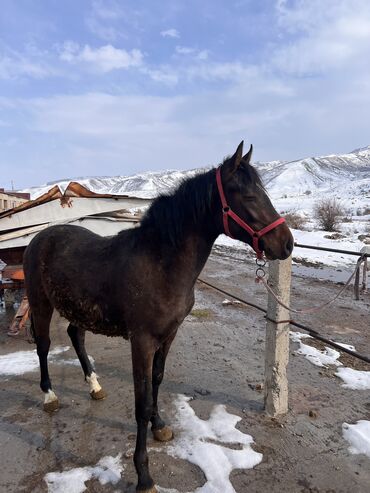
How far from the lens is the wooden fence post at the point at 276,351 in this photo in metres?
3.15

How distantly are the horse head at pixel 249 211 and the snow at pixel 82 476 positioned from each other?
1.91 metres

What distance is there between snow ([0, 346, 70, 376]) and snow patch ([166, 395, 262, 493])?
83.9 inches

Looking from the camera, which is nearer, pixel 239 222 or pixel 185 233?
pixel 239 222

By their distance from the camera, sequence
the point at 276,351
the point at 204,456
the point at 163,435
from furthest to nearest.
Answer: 1. the point at 276,351
2. the point at 163,435
3. the point at 204,456

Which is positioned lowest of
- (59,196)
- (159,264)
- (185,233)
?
(159,264)

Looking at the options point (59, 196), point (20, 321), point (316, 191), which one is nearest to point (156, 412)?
point (20, 321)

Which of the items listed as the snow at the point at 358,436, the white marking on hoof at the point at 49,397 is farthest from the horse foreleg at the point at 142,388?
the snow at the point at 358,436

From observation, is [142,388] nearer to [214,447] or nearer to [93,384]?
[214,447]

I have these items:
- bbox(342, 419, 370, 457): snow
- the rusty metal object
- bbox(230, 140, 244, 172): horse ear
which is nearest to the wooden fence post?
Answer: bbox(342, 419, 370, 457): snow

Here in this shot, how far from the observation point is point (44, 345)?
11.7 ft

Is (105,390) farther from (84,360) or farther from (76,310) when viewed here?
(76,310)

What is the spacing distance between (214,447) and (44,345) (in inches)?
76.7

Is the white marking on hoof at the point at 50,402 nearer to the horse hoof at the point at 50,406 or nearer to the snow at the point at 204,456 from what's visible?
the horse hoof at the point at 50,406

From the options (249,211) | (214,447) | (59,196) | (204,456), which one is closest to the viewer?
(249,211)
